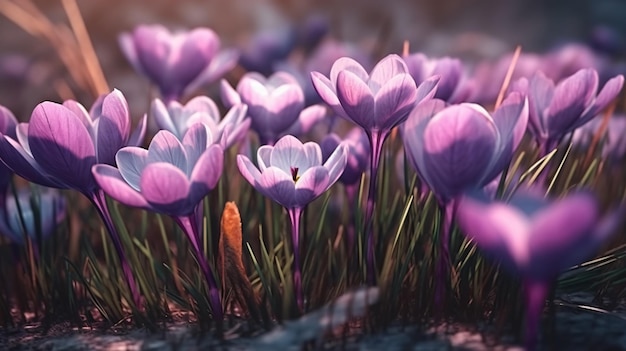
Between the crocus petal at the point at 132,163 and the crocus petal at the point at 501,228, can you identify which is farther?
the crocus petal at the point at 132,163

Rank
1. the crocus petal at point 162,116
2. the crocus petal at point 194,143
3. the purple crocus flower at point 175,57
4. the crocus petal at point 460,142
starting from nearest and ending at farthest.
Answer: the crocus petal at point 460,142 → the crocus petal at point 194,143 → the crocus petal at point 162,116 → the purple crocus flower at point 175,57

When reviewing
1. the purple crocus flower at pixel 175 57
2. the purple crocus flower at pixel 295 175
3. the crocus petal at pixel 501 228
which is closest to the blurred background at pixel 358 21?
the purple crocus flower at pixel 175 57

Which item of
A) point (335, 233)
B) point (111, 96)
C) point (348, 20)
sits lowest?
point (335, 233)

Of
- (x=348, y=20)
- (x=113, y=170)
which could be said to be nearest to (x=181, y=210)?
(x=113, y=170)

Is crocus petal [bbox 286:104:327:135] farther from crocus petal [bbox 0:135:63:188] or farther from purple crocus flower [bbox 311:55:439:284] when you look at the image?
crocus petal [bbox 0:135:63:188]

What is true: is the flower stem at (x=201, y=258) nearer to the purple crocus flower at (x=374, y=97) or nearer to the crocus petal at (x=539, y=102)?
the purple crocus flower at (x=374, y=97)

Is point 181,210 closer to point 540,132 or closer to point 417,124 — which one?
point 417,124

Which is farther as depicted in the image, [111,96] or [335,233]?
[335,233]
